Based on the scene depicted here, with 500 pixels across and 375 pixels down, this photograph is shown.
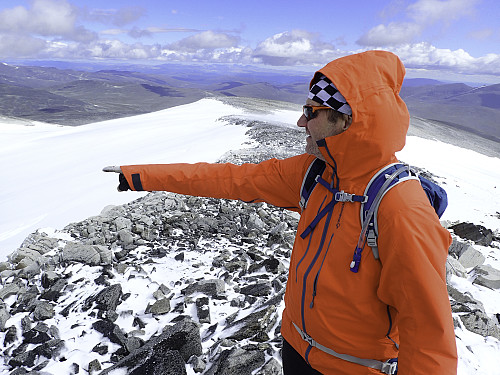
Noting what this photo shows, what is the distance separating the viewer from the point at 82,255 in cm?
552

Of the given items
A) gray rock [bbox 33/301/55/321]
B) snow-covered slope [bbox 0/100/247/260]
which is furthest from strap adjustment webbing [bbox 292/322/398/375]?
snow-covered slope [bbox 0/100/247/260]

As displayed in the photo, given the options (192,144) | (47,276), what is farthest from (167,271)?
(192,144)

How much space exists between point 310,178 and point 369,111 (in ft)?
1.99

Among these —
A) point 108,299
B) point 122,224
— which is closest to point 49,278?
point 108,299

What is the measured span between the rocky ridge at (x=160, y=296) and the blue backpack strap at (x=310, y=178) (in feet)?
6.52

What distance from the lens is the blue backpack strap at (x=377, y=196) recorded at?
5.11ft

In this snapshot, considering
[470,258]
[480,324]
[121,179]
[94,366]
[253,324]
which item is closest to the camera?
[121,179]

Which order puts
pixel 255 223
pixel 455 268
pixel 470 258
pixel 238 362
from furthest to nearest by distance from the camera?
pixel 255 223 < pixel 470 258 < pixel 455 268 < pixel 238 362

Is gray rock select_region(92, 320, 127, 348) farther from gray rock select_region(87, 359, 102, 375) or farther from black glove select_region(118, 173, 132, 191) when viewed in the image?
black glove select_region(118, 173, 132, 191)

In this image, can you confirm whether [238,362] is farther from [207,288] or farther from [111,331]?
[111,331]

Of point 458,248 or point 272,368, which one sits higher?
point 272,368

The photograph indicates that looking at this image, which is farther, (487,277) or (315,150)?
(487,277)

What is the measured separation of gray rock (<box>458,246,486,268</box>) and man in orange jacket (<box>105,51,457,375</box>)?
5.14 metres

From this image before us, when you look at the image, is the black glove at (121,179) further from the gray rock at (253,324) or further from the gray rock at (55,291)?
the gray rock at (55,291)
